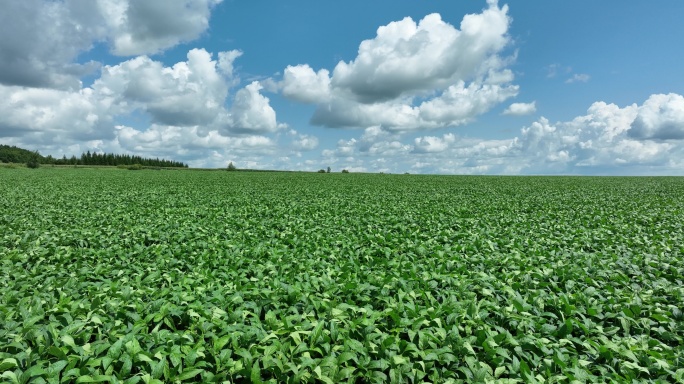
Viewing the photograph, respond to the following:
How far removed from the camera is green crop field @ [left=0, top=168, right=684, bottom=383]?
4.30 metres

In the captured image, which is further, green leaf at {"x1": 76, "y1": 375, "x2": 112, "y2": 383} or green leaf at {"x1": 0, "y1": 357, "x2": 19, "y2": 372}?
green leaf at {"x1": 0, "y1": 357, "x2": 19, "y2": 372}

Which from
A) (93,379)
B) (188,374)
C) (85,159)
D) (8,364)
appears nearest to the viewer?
(93,379)

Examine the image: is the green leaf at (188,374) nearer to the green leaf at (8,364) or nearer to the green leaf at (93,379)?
the green leaf at (93,379)

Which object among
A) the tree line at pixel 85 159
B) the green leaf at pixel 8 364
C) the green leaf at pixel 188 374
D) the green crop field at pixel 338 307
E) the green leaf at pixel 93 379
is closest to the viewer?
the green leaf at pixel 93 379

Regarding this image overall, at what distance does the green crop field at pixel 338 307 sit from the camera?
14.1ft

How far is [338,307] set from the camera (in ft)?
18.8

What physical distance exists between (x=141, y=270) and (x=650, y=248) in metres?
13.9

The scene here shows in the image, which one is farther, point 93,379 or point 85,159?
point 85,159

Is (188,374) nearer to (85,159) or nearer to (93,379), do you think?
(93,379)

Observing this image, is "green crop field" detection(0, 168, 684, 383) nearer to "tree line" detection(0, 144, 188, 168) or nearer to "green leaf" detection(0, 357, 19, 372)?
"green leaf" detection(0, 357, 19, 372)

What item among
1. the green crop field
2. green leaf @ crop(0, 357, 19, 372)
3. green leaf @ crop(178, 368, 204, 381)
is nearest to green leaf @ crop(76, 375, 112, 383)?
the green crop field

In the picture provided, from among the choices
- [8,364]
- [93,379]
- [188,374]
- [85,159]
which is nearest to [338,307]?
[188,374]

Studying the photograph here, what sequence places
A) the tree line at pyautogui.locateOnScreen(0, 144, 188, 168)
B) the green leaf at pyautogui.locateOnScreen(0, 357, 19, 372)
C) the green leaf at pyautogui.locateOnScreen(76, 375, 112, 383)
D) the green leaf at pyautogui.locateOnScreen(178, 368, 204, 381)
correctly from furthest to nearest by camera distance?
1. the tree line at pyautogui.locateOnScreen(0, 144, 188, 168)
2. the green leaf at pyautogui.locateOnScreen(0, 357, 19, 372)
3. the green leaf at pyautogui.locateOnScreen(178, 368, 204, 381)
4. the green leaf at pyautogui.locateOnScreen(76, 375, 112, 383)

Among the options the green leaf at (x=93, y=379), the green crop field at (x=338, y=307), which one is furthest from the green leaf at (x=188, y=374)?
the green leaf at (x=93, y=379)
